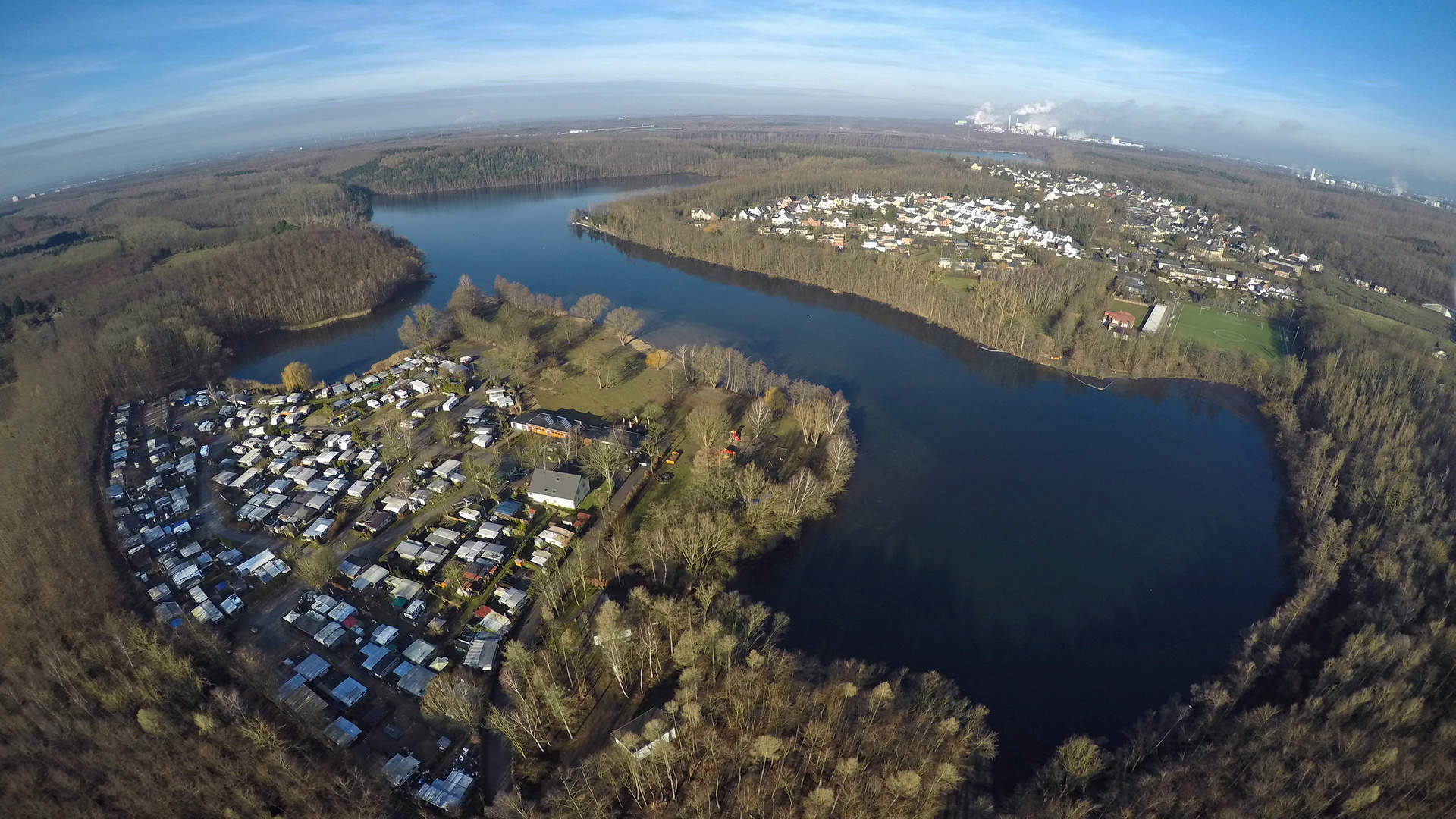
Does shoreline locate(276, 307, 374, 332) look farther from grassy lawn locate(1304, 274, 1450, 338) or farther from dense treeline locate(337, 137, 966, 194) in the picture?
grassy lawn locate(1304, 274, 1450, 338)

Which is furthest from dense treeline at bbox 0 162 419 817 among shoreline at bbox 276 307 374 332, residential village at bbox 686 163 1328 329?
residential village at bbox 686 163 1328 329

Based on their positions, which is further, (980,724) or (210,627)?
(210,627)

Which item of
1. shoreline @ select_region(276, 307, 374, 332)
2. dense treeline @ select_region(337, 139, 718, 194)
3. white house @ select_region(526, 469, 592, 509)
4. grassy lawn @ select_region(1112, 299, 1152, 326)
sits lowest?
white house @ select_region(526, 469, 592, 509)

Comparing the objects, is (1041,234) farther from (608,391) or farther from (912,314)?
(608,391)

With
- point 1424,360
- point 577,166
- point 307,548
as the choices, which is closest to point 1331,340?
point 1424,360

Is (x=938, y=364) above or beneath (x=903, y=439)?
above

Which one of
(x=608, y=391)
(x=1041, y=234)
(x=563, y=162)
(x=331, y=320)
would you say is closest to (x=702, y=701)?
(x=608, y=391)

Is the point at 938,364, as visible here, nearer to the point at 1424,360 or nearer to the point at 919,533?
the point at 919,533
